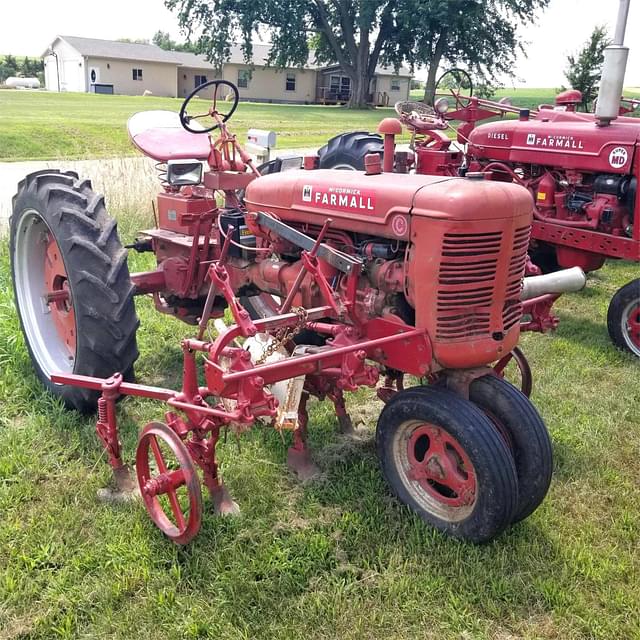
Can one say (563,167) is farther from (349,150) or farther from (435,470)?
(435,470)

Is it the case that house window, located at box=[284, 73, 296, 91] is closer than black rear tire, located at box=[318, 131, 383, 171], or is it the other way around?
black rear tire, located at box=[318, 131, 383, 171]

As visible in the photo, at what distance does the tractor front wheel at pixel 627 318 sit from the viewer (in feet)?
16.7

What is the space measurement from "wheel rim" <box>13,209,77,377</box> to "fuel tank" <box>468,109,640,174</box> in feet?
13.9

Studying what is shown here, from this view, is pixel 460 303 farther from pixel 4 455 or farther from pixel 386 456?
pixel 4 455

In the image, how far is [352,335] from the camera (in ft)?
10.1

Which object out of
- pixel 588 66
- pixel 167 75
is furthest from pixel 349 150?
pixel 167 75

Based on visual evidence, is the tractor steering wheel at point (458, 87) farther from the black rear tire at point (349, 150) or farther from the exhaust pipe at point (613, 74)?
the exhaust pipe at point (613, 74)

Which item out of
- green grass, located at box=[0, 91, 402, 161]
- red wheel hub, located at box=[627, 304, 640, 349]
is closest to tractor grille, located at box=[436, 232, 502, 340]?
red wheel hub, located at box=[627, 304, 640, 349]

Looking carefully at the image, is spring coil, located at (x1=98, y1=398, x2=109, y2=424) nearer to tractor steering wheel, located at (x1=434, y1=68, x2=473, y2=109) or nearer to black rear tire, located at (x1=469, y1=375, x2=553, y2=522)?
black rear tire, located at (x1=469, y1=375, x2=553, y2=522)

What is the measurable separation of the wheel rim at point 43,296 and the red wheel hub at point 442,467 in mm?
2137

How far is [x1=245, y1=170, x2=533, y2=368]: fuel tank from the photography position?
104 inches

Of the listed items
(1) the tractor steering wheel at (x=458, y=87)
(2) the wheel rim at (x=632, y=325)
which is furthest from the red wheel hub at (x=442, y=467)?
(1) the tractor steering wheel at (x=458, y=87)

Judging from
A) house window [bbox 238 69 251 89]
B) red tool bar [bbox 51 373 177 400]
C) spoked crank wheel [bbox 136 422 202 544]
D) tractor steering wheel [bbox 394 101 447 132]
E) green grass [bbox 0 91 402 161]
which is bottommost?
spoked crank wheel [bbox 136 422 202 544]

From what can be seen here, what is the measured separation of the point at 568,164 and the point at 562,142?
0.21m
